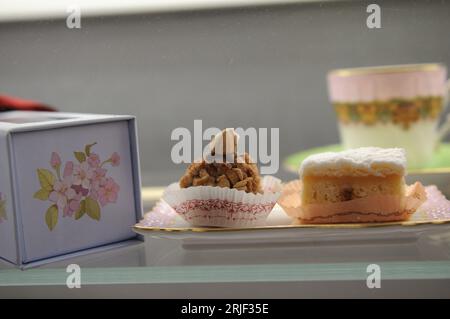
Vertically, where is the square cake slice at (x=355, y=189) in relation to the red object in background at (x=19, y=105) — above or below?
below

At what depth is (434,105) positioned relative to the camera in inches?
37.7

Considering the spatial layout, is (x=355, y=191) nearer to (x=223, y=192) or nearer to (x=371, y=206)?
(x=371, y=206)

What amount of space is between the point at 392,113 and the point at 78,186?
48cm

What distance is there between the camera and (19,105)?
0.88 metres

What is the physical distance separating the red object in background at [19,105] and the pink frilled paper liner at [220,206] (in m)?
0.25

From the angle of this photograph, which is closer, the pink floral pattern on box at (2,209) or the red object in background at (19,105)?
the pink floral pattern on box at (2,209)

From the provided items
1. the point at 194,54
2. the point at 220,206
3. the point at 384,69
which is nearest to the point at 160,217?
the point at 220,206

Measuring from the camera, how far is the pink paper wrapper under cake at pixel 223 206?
698mm

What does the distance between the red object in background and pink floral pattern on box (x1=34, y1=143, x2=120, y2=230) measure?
0.19 meters

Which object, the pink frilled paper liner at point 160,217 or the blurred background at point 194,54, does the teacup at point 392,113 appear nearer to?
the blurred background at point 194,54

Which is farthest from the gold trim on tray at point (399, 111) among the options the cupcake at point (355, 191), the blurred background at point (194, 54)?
the cupcake at point (355, 191)

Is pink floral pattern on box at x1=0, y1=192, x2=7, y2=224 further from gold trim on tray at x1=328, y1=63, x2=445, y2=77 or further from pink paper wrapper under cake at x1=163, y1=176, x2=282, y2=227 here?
gold trim on tray at x1=328, y1=63, x2=445, y2=77

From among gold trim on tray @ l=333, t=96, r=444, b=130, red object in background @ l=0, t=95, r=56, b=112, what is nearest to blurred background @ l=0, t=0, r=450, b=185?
red object in background @ l=0, t=95, r=56, b=112
